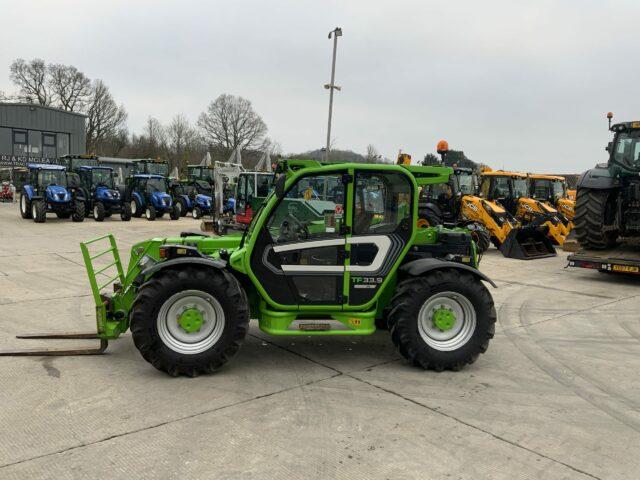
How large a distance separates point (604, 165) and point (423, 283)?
26.7ft

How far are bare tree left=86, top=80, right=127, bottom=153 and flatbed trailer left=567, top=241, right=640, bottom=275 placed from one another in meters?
49.7

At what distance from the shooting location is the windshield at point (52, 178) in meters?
19.9

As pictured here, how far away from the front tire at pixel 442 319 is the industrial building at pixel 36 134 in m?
39.7

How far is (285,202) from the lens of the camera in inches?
A: 187

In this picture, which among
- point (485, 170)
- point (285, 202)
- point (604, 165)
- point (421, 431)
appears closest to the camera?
point (421, 431)

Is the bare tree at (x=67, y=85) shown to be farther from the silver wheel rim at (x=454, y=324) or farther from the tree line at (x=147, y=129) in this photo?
the silver wheel rim at (x=454, y=324)

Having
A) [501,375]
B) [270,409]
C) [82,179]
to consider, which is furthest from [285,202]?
[82,179]

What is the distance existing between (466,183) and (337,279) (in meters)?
11.8

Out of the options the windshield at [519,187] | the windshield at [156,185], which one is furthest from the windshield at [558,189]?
the windshield at [156,185]

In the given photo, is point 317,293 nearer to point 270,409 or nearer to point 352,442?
point 270,409

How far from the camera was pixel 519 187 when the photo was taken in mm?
16234

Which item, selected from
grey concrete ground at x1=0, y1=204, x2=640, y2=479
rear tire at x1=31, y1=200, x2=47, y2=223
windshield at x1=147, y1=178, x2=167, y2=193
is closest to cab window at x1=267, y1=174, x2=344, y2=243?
grey concrete ground at x1=0, y1=204, x2=640, y2=479

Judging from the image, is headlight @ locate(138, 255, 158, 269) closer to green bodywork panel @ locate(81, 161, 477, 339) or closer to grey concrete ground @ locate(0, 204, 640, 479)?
green bodywork panel @ locate(81, 161, 477, 339)

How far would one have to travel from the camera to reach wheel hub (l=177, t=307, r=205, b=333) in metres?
4.55
